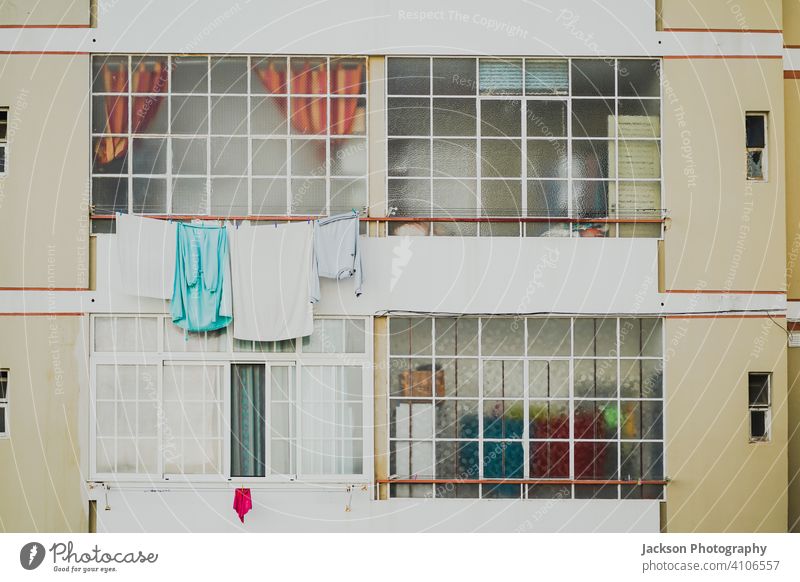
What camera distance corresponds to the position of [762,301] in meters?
8.84

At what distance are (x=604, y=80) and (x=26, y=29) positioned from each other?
20.2 ft

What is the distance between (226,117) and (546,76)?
3.47 meters

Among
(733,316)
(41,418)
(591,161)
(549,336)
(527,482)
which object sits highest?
(591,161)

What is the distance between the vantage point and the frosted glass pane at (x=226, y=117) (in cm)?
891

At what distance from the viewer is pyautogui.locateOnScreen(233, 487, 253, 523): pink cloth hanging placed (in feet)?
28.5

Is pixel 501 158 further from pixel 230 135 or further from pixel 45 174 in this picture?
pixel 45 174

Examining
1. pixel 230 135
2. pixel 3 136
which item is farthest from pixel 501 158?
pixel 3 136

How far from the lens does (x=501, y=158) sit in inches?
352

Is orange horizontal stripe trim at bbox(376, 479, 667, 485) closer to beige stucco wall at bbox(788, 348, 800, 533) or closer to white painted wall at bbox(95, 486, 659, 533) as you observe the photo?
white painted wall at bbox(95, 486, 659, 533)

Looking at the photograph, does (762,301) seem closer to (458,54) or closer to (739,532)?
(739,532)

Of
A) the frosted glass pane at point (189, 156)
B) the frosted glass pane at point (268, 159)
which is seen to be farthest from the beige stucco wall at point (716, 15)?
the frosted glass pane at point (189, 156)

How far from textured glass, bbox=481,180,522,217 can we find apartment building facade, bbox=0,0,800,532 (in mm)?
34

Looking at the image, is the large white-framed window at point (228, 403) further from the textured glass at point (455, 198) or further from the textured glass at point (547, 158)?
the textured glass at point (547, 158)

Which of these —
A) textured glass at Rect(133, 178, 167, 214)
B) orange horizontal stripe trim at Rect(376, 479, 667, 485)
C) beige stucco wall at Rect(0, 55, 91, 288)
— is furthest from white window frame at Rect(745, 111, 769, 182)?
beige stucco wall at Rect(0, 55, 91, 288)
